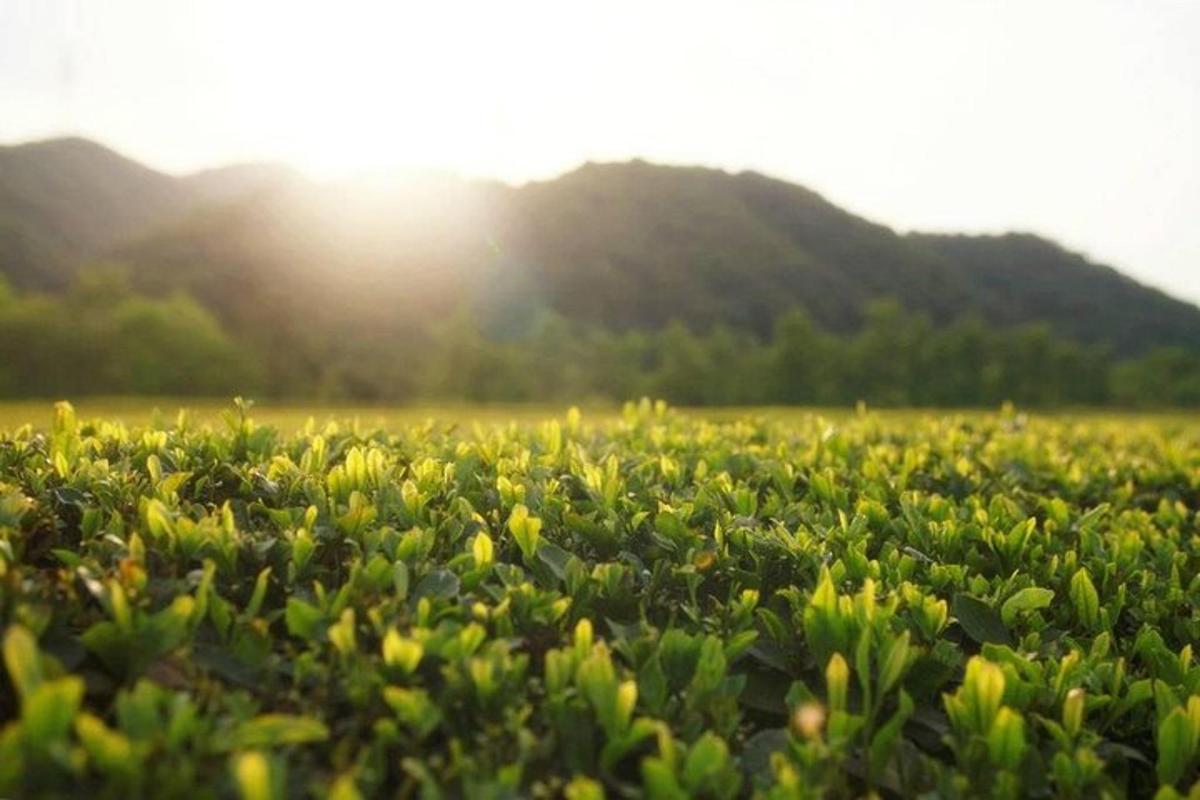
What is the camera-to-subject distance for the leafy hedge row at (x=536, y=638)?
68.0 inches

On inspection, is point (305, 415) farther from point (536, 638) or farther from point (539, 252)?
point (539, 252)

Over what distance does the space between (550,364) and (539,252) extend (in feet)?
258

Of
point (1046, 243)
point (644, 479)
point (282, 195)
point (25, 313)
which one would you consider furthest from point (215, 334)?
point (1046, 243)

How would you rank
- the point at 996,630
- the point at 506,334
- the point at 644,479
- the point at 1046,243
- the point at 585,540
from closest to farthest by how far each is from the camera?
the point at 996,630, the point at 585,540, the point at 644,479, the point at 506,334, the point at 1046,243

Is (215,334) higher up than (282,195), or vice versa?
(282,195)

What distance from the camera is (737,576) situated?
2.79 metres

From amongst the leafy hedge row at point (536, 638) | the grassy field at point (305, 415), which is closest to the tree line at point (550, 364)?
the grassy field at point (305, 415)

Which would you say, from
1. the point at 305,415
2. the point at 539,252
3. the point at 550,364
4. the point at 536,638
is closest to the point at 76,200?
the point at 539,252

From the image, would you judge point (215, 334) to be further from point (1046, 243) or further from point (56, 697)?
point (1046, 243)

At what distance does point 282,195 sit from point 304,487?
107493mm

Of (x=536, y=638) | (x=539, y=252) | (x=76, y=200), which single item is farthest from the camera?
(x=539, y=252)

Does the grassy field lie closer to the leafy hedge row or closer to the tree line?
the leafy hedge row

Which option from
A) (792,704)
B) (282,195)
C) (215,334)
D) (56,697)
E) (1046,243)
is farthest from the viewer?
(1046,243)

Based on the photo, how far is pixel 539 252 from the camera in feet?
391
